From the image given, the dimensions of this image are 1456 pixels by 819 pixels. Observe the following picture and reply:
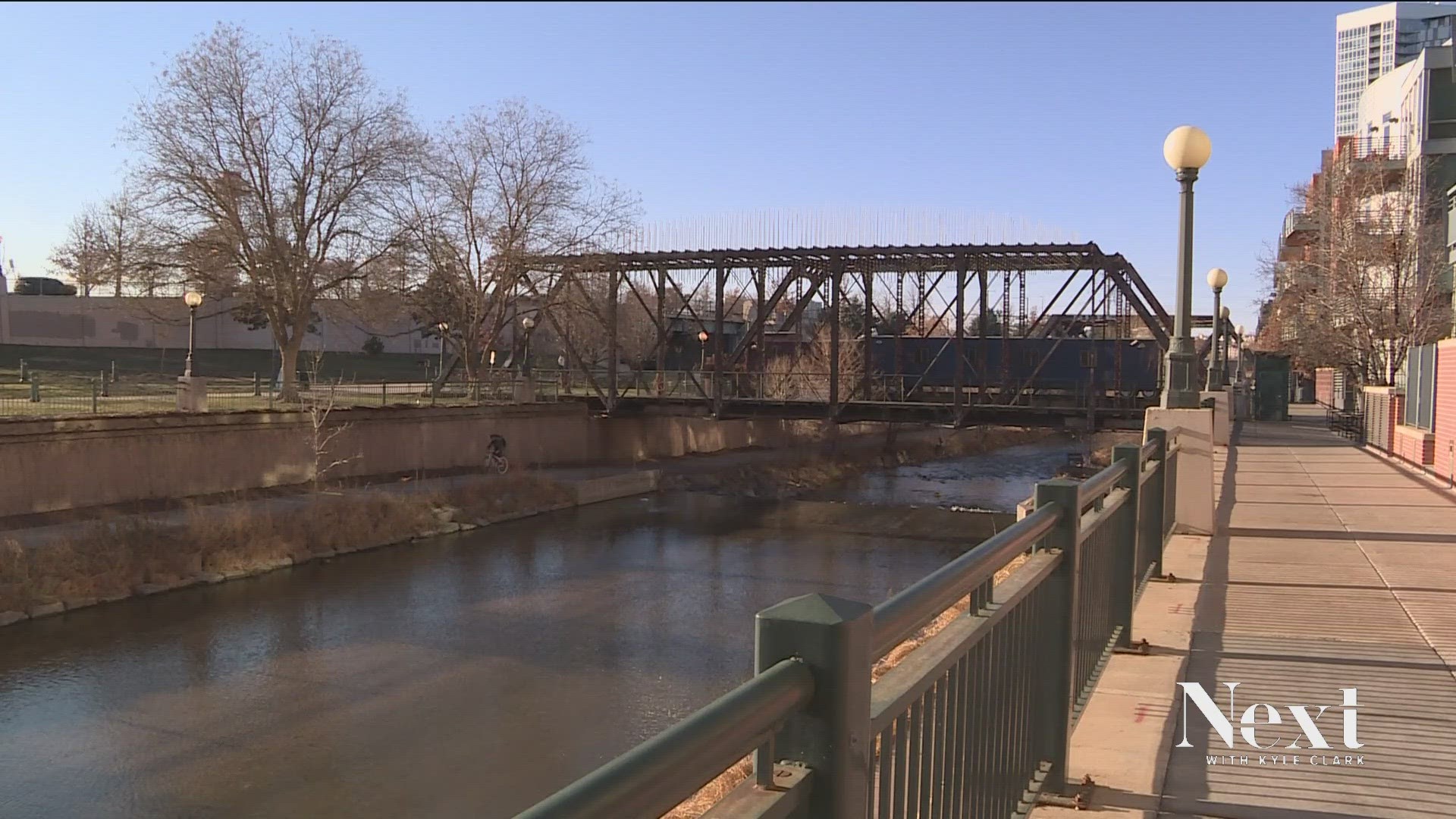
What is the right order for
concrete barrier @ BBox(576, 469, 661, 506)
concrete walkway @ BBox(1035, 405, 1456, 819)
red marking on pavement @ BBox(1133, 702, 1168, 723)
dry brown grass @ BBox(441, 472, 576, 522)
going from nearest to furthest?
concrete walkway @ BBox(1035, 405, 1456, 819) → red marking on pavement @ BBox(1133, 702, 1168, 723) → dry brown grass @ BBox(441, 472, 576, 522) → concrete barrier @ BBox(576, 469, 661, 506)

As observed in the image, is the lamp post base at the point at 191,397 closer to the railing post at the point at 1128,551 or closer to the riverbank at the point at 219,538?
the riverbank at the point at 219,538

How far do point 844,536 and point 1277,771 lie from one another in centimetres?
3012

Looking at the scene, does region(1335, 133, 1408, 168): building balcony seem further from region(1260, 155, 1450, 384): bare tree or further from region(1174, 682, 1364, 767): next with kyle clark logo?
region(1174, 682, 1364, 767): next with kyle clark logo

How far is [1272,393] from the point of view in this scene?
157 ft

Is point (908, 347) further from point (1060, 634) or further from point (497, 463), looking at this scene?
point (1060, 634)

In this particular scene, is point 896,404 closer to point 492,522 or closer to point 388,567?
point 492,522

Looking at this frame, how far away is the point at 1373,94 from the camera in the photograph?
2475 inches

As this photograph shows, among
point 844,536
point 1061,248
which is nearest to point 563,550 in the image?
point 844,536

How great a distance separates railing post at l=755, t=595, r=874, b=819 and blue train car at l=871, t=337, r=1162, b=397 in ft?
131

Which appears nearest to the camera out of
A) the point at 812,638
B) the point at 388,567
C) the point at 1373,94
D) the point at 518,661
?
the point at 812,638

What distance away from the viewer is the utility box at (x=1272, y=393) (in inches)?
1881

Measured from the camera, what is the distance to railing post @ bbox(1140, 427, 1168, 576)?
10227mm

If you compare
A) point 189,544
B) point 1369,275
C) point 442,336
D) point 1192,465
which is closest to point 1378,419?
point 1369,275

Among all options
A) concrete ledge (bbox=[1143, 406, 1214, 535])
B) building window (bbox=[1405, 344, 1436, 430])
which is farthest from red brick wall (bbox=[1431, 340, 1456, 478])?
concrete ledge (bbox=[1143, 406, 1214, 535])
